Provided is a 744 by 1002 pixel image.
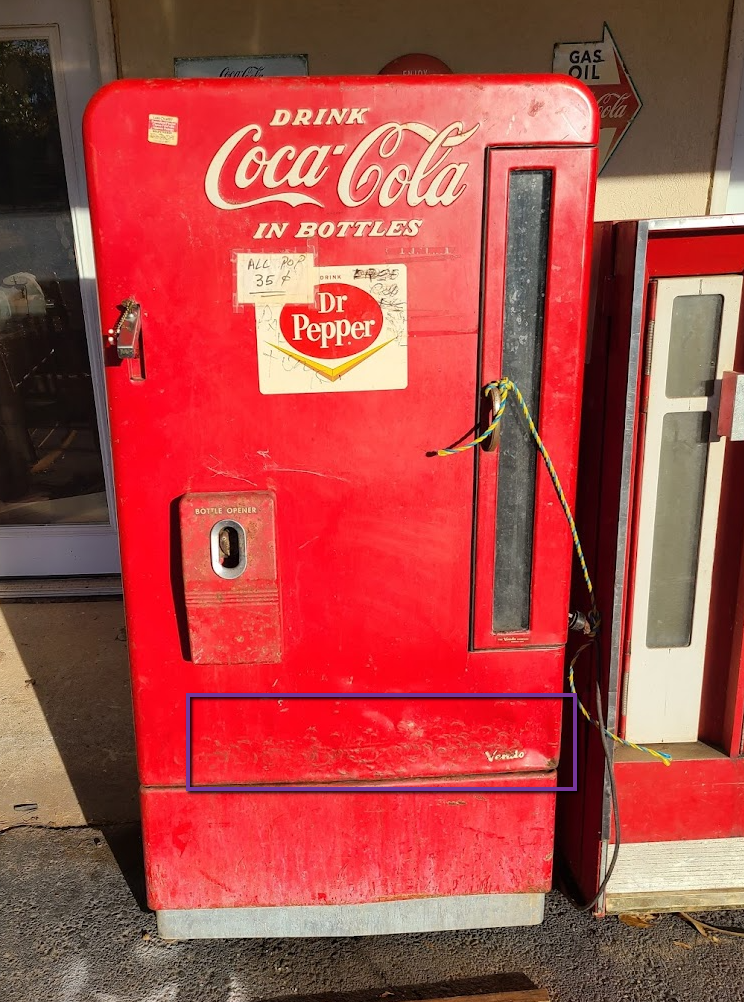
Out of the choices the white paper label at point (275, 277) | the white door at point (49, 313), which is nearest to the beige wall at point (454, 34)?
the white door at point (49, 313)

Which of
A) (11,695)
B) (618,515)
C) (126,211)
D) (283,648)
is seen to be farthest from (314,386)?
(11,695)

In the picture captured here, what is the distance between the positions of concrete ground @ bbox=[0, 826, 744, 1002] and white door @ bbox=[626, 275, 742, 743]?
584 millimetres

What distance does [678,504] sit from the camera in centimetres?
205

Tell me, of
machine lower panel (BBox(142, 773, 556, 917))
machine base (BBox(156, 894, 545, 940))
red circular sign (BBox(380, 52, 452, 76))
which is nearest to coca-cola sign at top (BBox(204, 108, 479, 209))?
machine lower panel (BBox(142, 773, 556, 917))

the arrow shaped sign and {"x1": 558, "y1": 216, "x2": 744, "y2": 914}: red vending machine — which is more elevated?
the arrow shaped sign

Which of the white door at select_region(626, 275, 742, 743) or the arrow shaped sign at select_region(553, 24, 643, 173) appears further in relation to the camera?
the arrow shaped sign at select_region(553, 24, 643, 173)

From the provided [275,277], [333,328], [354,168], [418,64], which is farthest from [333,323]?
[418,64]

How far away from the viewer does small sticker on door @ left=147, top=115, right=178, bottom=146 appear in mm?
1540

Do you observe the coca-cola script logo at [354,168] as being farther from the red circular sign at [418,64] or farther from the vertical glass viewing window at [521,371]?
the red circular sign at [418,64]

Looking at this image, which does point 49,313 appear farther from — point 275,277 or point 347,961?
point 347,961

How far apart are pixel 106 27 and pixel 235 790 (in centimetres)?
320

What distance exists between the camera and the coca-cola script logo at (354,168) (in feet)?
5.11

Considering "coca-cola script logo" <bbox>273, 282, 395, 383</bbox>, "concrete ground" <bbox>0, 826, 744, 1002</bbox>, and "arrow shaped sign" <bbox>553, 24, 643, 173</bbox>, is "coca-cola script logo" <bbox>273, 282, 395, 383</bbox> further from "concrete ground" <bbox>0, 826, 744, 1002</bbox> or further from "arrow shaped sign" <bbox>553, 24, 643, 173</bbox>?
"arrow shaped sign" <bbox>553, 24, 643, 173</bbox>

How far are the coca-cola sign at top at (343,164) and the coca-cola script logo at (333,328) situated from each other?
0.20 meters
